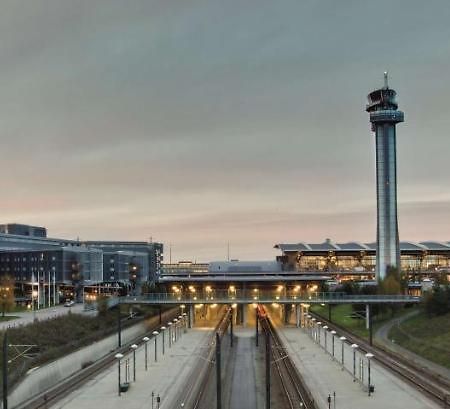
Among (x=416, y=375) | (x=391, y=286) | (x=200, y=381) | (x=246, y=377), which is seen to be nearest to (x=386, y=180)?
(x=391, y=286)

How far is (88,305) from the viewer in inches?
4269

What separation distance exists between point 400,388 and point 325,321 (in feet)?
199

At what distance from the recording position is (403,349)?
7294 cm

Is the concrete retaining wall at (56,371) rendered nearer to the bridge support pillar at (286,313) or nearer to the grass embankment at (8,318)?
the grass embankment at (8,318)

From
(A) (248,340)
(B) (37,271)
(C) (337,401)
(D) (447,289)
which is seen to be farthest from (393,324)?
(B) (37,271)

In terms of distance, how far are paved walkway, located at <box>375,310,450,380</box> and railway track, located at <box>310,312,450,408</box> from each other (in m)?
0.89

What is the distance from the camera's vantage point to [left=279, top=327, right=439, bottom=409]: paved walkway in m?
46.2

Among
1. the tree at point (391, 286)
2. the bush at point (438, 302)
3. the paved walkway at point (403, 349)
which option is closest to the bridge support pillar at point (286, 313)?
the tree at point (391, 286)

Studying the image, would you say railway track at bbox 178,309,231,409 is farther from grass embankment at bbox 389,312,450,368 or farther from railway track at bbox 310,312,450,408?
grass embankment at bbox 389,312,450,368

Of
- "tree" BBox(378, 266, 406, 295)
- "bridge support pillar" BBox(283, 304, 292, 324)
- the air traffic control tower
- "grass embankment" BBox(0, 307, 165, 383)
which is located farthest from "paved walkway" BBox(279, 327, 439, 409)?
the air traffic control tower

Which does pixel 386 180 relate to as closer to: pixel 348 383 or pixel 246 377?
pixel 246 377

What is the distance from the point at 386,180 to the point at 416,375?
275ft

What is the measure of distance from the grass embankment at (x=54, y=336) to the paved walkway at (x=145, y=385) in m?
5.66

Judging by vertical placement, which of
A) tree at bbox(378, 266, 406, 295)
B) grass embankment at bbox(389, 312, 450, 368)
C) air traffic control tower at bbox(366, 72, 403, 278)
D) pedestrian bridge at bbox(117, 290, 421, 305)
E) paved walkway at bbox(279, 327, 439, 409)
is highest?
air traffic control tower at bbox(366, 72, 403, 278)
